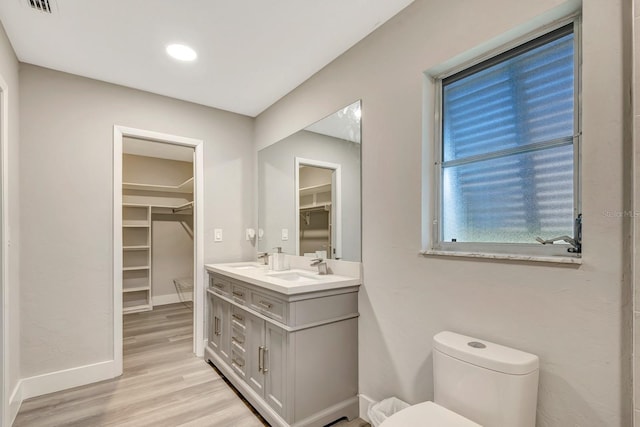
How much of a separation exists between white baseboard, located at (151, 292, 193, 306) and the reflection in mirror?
2527 millimetres

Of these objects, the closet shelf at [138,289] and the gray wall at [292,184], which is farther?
the closet shelf at [138,289]

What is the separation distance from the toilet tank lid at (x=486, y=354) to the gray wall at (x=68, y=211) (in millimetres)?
2619

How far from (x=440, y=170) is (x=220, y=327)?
7.09 feet

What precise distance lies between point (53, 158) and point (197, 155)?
109cm

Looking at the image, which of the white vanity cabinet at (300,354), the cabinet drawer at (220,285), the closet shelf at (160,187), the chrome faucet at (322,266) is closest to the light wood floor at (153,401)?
the white vanity cabinet at (300,354)

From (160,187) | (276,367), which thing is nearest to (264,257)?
(276,367)

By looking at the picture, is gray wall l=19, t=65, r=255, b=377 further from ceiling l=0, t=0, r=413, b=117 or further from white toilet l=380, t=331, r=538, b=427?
white toilet l=380, t=331, r=538, b=427

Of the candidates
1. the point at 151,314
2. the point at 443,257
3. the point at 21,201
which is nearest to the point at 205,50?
the point at 21,201

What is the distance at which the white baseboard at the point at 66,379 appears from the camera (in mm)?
2285

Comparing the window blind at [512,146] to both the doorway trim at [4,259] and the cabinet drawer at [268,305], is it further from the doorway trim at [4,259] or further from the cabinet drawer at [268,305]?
the doorway trim at [4,259]

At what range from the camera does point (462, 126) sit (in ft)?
5.53

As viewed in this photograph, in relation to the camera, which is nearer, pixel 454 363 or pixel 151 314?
pixel 454 363

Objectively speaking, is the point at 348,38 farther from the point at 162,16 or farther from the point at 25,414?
the point at 25,414

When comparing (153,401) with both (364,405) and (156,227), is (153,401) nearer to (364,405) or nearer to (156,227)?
(364,405)
